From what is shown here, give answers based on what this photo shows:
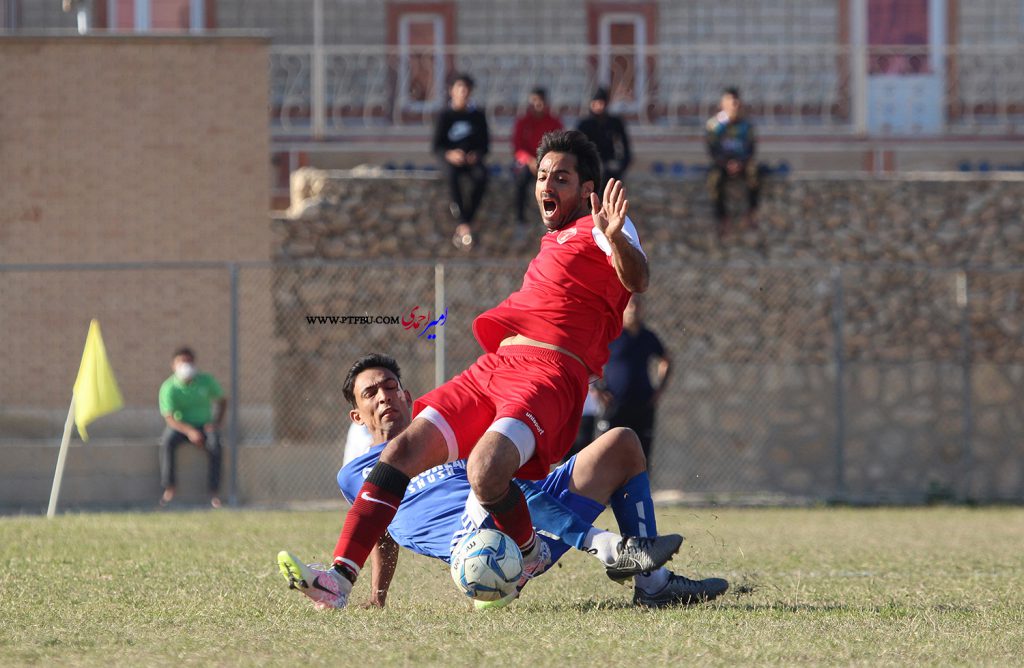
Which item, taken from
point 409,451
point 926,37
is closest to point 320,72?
point 926,37

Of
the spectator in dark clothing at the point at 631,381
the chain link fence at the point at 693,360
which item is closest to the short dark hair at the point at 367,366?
the spectator in dark clothing at the point at 631,381

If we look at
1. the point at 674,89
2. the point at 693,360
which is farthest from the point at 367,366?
the point at 674,89

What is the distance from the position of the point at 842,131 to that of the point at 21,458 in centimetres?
1157

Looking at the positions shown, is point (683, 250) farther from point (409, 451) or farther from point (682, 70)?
point (409, 451)

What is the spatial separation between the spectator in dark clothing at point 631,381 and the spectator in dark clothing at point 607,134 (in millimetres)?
2751

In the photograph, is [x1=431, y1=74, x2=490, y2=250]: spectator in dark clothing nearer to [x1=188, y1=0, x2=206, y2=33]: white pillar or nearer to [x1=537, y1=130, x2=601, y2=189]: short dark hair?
[x1=188, y1=0, x2=206, y2=33]: white pillar

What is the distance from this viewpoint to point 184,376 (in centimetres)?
1489

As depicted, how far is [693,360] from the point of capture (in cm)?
1722

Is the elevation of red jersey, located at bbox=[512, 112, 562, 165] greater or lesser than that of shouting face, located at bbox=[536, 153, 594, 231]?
greater

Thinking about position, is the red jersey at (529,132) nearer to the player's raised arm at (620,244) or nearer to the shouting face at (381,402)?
the shouting face at (381,402)

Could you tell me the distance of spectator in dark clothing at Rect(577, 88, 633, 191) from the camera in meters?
16.2

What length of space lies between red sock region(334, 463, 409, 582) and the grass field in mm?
200

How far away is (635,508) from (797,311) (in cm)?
1158

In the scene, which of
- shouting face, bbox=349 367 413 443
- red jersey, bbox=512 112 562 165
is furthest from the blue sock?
red jersey, bbox=512 112 562 165
